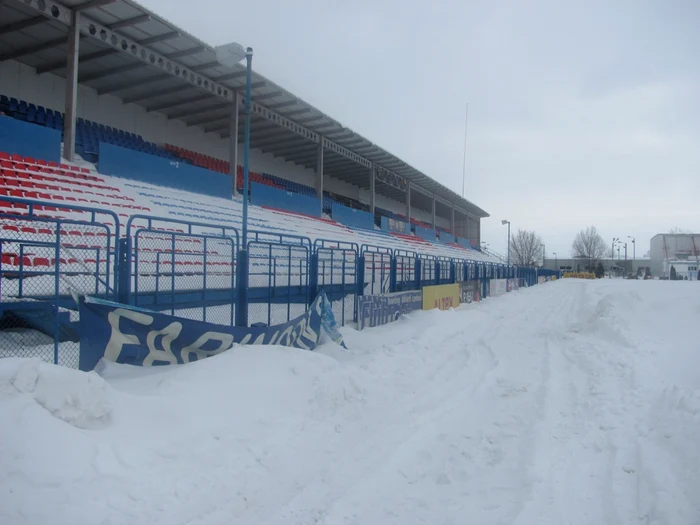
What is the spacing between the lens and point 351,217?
108ft

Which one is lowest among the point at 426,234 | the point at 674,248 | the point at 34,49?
the point at 426,234

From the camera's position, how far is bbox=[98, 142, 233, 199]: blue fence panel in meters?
17.7

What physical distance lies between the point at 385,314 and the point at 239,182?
1577 centimetres

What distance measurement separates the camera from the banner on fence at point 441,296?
Answer: 54.1 ft

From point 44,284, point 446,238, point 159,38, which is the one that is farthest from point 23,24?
point 446,238

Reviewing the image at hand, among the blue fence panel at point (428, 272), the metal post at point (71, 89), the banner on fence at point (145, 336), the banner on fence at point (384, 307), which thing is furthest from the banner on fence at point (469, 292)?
the metal post at point (71, 89)

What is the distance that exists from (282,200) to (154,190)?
29.3 ft

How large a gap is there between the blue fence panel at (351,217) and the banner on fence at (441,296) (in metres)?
13.0

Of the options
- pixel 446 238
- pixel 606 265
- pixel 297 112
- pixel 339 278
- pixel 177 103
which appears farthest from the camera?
pixel 606 265

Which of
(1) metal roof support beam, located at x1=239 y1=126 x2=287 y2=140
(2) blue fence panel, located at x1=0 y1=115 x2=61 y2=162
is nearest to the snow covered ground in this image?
(2) blue fence panel, located at x1=0 y1=115 x2=61 y2=162

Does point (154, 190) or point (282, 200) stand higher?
point (282, 200)

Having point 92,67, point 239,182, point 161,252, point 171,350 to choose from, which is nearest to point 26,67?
point 92,67

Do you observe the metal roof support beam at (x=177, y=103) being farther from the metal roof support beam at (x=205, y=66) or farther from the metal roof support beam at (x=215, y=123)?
the metal roof support beam at (x=205, y=66)

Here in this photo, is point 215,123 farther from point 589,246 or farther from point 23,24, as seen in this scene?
point 589,246
